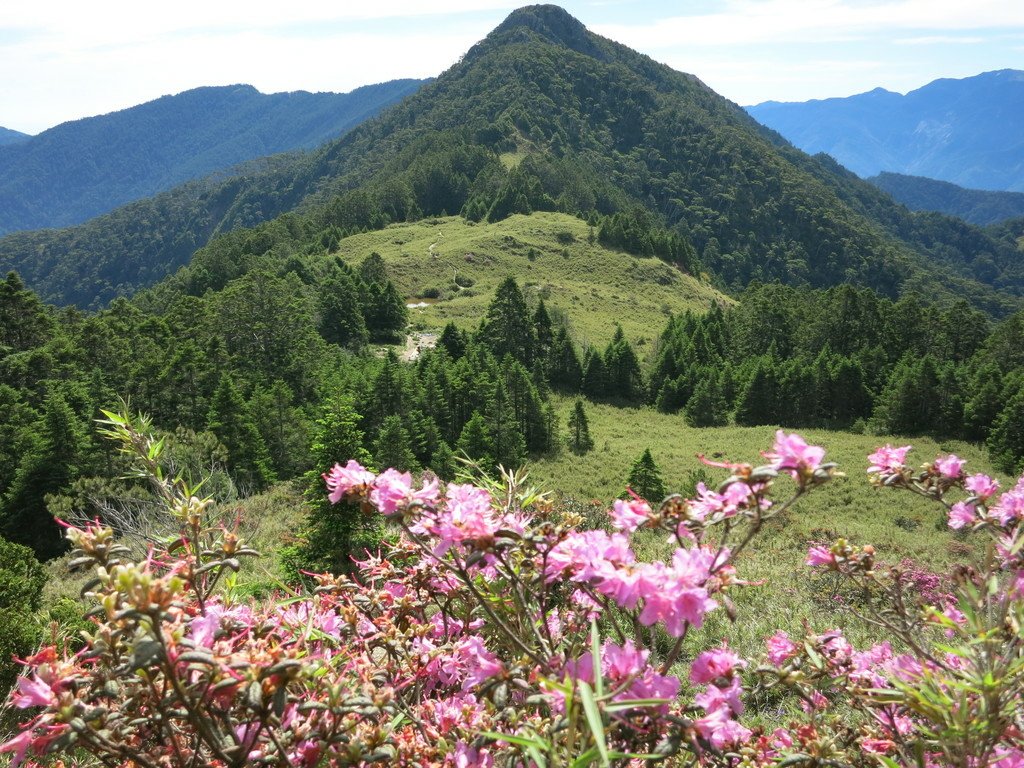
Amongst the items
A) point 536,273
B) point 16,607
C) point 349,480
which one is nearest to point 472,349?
point 536,273

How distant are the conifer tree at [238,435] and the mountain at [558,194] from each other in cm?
4047

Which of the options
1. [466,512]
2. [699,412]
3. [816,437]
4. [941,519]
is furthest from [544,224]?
[466,512]

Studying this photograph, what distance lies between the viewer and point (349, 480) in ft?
6.59

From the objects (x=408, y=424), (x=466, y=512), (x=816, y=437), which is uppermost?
(x=466, y=512)

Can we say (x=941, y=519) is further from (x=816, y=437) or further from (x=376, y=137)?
(x=376, y=137)

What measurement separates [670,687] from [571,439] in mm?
36942

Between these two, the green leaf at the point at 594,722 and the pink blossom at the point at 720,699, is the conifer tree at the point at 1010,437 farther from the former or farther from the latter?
the green leaf at the point at 594,722

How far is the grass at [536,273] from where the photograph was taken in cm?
6369

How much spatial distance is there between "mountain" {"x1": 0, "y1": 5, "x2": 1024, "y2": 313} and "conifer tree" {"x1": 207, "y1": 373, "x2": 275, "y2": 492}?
40.5 m

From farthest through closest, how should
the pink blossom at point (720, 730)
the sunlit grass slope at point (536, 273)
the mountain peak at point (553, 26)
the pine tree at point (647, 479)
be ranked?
1. the mountain peak at point (553, 26)
2. the sunlit grass slope at point (536, 273)
3. the pine tree at point (647, 479)
4. the pink blossom at point (720, 730)

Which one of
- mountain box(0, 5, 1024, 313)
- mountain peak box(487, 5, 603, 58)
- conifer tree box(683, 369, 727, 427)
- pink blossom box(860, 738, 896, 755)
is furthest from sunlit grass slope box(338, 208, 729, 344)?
mountain peak box(487, 5, 603, 58)

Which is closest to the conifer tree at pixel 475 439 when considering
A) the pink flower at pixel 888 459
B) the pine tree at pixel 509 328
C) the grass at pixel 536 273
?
the pine tree at pixel 509 328

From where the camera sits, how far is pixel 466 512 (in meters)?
1.80

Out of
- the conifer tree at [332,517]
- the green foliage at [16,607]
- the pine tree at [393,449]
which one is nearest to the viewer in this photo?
the green foliage at [16,607]
